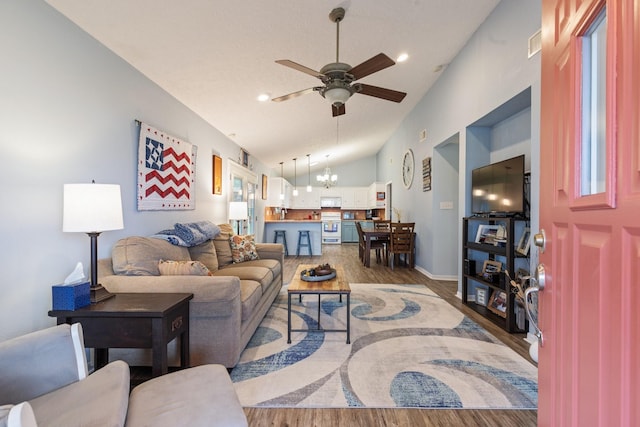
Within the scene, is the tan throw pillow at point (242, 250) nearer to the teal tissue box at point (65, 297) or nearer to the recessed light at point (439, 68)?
the teal tissue box at point (65, 297)

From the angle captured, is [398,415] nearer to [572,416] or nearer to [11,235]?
[572,416]

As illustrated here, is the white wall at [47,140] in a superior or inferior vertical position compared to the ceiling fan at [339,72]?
inferior

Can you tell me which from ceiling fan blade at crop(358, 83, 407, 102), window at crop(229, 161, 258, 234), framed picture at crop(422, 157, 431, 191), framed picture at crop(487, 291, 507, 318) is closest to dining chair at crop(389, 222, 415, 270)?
framed picture at crop(422, 157, 431, 191)

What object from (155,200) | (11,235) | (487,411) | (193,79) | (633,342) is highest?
(193,79)

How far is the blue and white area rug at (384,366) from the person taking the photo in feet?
5.76

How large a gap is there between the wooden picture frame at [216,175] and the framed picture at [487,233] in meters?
A: 3.63

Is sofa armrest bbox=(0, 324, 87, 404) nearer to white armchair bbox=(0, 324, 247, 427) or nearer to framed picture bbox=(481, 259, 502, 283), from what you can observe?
white armchair bbox=(0, 324, 247, 427)

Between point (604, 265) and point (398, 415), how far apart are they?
4.52 ft

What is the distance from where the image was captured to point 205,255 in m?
3.29

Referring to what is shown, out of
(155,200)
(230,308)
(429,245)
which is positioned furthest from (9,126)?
(429,245)

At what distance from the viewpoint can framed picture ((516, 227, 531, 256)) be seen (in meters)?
2.77

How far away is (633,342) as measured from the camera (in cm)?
59

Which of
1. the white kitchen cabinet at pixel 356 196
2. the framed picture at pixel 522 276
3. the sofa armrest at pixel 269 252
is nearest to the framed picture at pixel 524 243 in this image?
the framed picture at pixel 522 276

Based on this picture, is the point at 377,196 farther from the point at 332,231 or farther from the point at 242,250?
the point at 242,250
